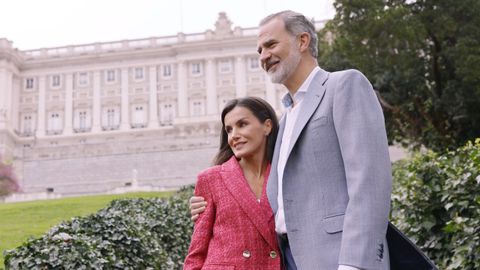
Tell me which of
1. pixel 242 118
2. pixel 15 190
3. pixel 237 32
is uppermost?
pixel 237 32

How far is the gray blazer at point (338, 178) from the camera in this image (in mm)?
1950

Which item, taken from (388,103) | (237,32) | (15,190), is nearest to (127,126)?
(237,32)

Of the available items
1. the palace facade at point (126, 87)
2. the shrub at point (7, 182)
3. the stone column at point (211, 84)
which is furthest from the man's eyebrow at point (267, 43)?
the stone column at point (211, 84)

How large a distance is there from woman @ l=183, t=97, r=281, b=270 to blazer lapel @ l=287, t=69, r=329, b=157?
0.43m

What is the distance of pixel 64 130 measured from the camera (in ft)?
200

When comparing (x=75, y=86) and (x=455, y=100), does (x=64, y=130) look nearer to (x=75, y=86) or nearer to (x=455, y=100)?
(x=75, y=86)

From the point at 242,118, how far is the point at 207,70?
5756cm

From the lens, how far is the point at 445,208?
14.3ft

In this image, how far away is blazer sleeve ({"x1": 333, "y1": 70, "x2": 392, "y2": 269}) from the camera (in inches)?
75.9

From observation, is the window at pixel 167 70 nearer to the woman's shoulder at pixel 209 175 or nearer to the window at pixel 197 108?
the window at pixel 197 108

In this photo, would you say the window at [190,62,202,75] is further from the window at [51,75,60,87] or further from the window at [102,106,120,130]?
the window at [51,75,60,87]

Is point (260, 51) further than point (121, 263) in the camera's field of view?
No

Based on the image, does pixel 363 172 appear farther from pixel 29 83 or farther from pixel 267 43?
pixel 29 83

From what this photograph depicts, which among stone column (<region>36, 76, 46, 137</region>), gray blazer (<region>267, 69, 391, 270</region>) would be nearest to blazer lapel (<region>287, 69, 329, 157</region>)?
gray blazer (<region>267, 69, 391, 270</region>)
